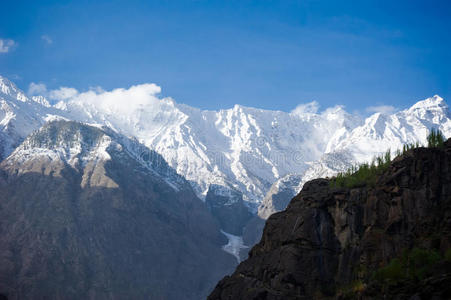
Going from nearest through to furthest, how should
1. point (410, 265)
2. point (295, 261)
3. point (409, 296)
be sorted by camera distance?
point (409, 296) → point (410, 265) → point (295, 261)

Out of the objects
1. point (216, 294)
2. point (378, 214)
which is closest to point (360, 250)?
point (378, 214)


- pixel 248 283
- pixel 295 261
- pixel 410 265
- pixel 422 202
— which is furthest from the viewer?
pixel 248 283

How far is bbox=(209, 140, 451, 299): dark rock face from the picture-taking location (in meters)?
66.5

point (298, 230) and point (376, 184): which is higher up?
point (376, 184)

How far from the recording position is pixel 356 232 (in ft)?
239

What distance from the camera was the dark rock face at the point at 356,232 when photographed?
218 ft

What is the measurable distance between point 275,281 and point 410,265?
2107cm

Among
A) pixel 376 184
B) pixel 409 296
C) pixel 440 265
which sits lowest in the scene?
pixel 409 296

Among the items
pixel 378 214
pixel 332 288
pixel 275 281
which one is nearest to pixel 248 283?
pixel 275 281

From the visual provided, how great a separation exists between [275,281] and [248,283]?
6.54 m

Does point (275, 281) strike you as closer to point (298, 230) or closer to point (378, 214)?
point (298, 230)

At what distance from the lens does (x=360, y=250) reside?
69.4 metres

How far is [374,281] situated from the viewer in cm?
5972

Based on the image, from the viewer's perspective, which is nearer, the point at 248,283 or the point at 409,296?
the point at 409,296
